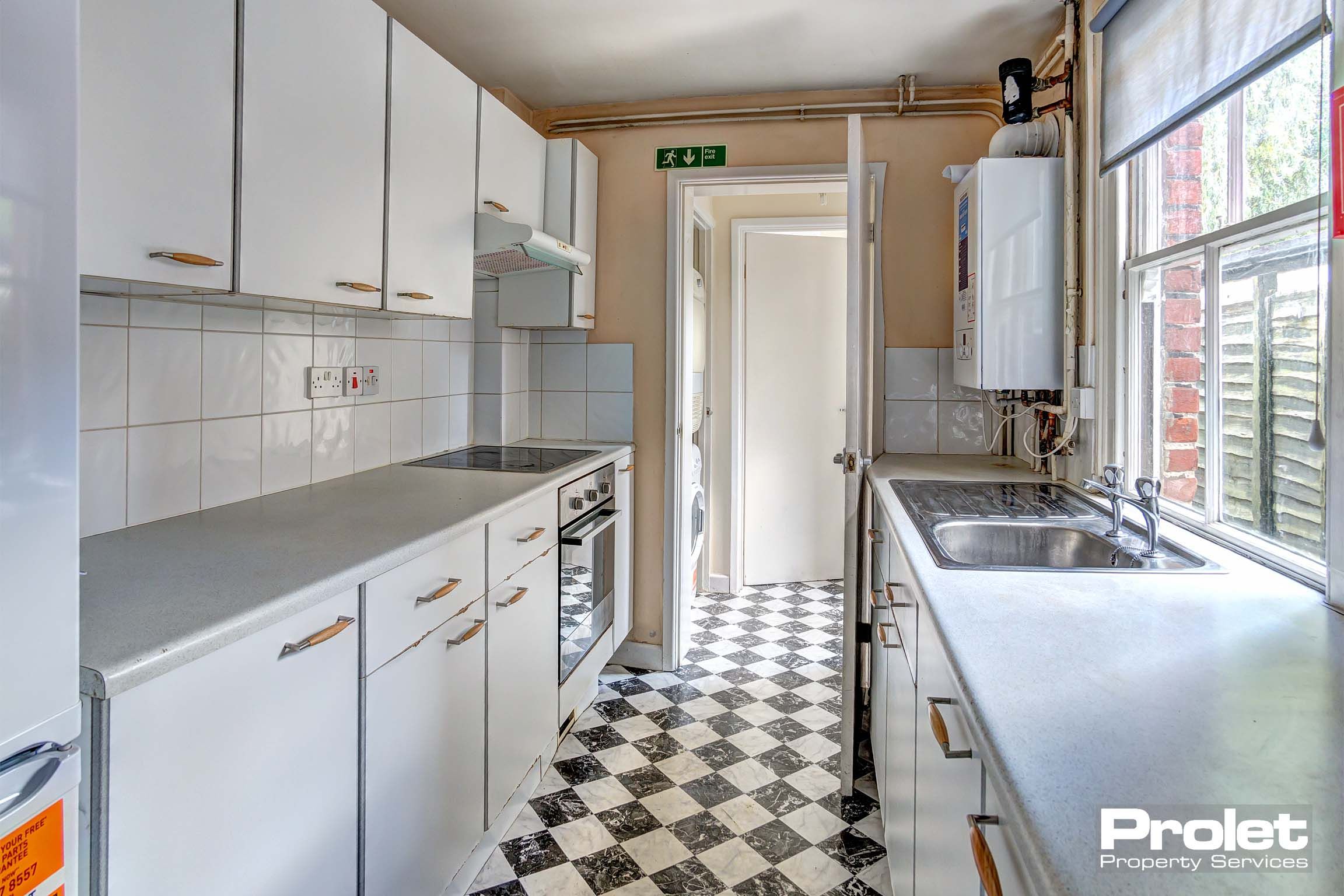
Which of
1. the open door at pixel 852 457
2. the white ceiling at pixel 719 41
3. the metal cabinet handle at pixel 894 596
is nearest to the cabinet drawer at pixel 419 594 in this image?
the metal cabinet handle at pixel 894 596

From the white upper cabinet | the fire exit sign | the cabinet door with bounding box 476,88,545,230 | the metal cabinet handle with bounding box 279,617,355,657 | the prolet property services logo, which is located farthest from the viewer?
the fire exit sign

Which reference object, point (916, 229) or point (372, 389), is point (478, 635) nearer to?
point (372, 389)

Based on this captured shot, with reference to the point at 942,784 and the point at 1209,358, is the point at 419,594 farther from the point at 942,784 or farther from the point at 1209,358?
the point at 1209,358

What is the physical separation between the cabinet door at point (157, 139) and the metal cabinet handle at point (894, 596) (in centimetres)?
144

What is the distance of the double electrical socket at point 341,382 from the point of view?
6.69 ft

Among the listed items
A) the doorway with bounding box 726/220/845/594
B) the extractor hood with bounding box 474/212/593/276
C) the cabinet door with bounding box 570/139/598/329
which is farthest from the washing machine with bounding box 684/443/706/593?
the extractor hood with bounding box 474/212/593/276

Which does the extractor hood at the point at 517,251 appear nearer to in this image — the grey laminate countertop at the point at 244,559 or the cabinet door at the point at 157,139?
the grey laminate countertop at the point at 244,559

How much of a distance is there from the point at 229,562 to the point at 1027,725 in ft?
3.97

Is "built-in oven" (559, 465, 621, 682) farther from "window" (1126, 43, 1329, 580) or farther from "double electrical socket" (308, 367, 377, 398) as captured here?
"window" (1126, 43, 1329, 580)

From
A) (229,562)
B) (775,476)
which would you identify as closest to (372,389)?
(229,562)

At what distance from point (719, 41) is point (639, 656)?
2365mm

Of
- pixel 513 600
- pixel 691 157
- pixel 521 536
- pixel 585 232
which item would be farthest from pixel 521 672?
pixel 691 157

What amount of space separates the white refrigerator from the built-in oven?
1.61m

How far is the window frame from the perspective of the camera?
4.39ft
